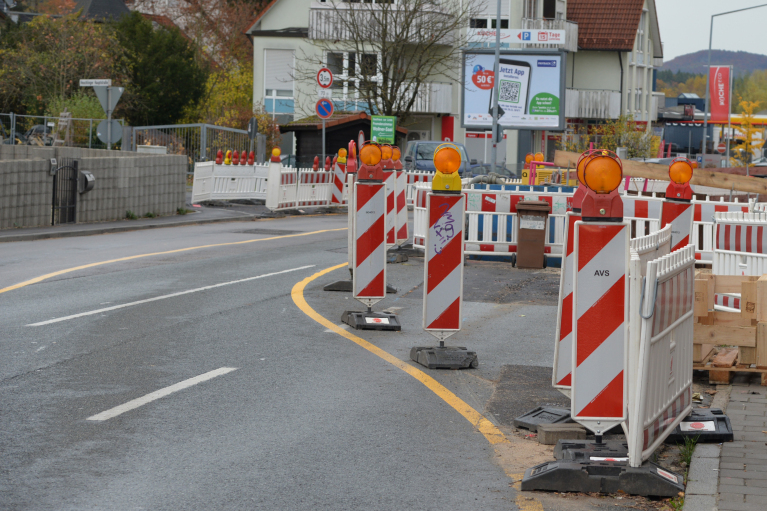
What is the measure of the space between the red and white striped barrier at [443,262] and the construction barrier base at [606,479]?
3143mm

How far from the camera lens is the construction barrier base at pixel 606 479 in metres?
5.32

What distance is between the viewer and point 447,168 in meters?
8.12

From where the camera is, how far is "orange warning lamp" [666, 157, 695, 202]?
36.6 ft

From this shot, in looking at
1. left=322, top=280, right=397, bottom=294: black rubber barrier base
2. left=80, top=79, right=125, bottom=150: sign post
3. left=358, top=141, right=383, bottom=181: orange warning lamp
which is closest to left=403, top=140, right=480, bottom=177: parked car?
left=80, top=79, right=125, bottom=150: sign post

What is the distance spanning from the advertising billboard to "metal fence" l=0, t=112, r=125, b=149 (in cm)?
1828

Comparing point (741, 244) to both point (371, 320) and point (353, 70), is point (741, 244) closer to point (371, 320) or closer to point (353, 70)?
→ point (371, 320)

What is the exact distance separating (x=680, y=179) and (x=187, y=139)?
25.2 metres

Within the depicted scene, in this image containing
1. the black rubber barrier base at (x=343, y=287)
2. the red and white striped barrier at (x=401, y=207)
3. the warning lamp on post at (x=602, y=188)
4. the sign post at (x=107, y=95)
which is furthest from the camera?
the sign post at (x=107, y=95)

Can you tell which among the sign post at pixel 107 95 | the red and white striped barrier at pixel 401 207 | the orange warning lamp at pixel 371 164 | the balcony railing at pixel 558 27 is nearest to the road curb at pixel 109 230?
the sign post at pixel 107 95

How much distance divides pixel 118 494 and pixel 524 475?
2181mm

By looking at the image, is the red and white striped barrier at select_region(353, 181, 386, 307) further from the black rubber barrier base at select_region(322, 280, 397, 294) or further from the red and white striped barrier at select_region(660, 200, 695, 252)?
the red and white striped barrier at select_region(660, 200, 695, 252)

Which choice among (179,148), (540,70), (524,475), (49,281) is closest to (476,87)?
(540,70)

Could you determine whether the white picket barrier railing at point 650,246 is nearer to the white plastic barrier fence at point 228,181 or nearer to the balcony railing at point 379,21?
the white plastic barrier fence at point 228,181

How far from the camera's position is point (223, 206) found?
1145 inches
